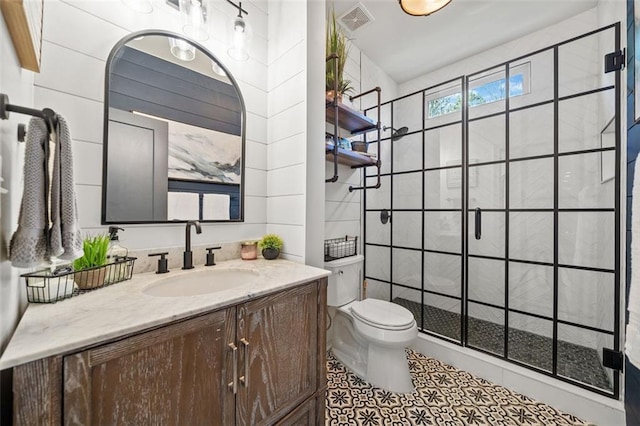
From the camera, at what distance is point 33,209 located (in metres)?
0.52

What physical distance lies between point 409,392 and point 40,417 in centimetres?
177

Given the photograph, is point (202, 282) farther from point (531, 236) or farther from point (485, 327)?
point (531, 236)

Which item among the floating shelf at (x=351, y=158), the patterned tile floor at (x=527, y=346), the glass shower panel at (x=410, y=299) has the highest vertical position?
the floating shelf at (x=351, y=158)

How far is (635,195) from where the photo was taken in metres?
0.83

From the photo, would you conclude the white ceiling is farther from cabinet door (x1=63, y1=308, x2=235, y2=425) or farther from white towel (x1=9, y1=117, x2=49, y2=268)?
cabinet door (x1=63, y1=308, x2=235, y2=425)

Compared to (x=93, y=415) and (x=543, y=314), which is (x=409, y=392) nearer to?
(x=543, y=314)

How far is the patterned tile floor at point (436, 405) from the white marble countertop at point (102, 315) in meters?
1.03

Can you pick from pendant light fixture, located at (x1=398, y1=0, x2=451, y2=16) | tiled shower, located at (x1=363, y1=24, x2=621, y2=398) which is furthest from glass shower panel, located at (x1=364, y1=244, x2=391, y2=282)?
pendant light fixture, located at (x1=398, y1=0, x2=451, y2=16)

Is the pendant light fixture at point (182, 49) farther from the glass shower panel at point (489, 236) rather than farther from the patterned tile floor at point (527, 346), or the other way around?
the patterned tile floor at point (527, 346)

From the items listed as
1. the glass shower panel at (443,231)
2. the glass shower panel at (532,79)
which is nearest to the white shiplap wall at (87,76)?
the glass shower panel at (443,231)

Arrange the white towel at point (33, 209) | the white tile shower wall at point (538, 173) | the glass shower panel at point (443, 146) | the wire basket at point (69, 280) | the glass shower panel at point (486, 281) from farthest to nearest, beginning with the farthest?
the glass shower panel at point (443, 146)
the glass shower panel at point (486, 281)
the white tile shower wall at point (538, 173)
the wire basket at point (69, 280)
the white towel at point (33, 209)

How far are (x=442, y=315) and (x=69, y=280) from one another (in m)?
2.54

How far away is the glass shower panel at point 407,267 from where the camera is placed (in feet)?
7.79

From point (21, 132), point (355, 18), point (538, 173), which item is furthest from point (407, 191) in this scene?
point (21, 132)
